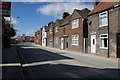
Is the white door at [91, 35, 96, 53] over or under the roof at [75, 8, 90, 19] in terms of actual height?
under

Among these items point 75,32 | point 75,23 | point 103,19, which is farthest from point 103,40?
point 75,23

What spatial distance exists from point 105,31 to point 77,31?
8.30m

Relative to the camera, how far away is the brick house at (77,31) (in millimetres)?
24516

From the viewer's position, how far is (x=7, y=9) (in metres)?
8.36

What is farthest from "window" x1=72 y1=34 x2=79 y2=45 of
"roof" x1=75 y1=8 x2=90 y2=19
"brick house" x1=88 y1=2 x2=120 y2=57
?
"brick house" x1=88 y1=2 x2=120 y2=57

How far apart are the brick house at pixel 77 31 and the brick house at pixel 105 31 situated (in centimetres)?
251

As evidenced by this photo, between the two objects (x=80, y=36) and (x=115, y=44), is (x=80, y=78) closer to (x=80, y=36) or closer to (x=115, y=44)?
(x=115, y=44)

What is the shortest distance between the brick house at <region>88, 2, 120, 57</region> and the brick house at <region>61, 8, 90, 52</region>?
2.51 m

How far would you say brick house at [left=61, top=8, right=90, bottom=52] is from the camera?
24.5 m

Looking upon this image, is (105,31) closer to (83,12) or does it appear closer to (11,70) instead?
(83,12)

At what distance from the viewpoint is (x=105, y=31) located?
1833 centimetres

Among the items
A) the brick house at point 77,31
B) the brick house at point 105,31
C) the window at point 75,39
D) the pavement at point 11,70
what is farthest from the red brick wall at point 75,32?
the pavement at point 11,70

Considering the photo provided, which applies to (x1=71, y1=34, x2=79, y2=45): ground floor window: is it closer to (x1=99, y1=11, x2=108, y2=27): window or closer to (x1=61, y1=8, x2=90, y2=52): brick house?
(x1=61, y1=8, x2=90, y2=52): brick house

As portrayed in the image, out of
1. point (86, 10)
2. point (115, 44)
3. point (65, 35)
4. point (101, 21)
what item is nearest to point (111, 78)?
point (115, 44)
